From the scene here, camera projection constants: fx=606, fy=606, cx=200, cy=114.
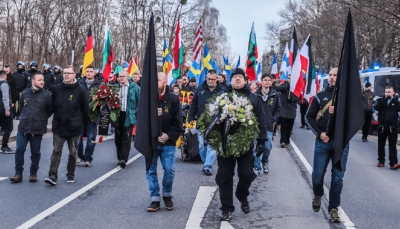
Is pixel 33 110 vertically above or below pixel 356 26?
below

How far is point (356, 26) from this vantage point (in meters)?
40.2

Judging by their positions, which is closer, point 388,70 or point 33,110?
point 33,110

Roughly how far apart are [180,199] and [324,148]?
90.0 inches

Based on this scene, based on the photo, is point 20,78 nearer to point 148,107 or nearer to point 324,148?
point 148,107

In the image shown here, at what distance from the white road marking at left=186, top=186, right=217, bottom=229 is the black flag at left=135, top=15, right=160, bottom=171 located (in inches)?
38.9

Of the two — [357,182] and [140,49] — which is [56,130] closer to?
[357,182]

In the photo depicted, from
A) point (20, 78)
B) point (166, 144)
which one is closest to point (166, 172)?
point (166, 144)

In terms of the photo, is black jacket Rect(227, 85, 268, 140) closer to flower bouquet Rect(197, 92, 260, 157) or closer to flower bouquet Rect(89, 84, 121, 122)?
flower bouquet Rect(197, 92, 260, 157)

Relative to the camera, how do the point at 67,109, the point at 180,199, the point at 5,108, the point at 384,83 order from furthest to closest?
the point at 384,83
the point at 5,108
the point at 67,109
the point at 180,199

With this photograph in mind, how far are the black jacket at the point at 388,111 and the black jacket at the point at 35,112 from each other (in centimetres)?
734

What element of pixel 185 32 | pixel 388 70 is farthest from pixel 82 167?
pixel 185 32

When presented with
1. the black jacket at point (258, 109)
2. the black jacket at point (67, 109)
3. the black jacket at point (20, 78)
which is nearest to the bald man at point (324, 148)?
the black jacket at point (258, 109)

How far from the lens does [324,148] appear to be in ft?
24.5

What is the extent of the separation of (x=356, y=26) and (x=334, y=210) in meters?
34.6
